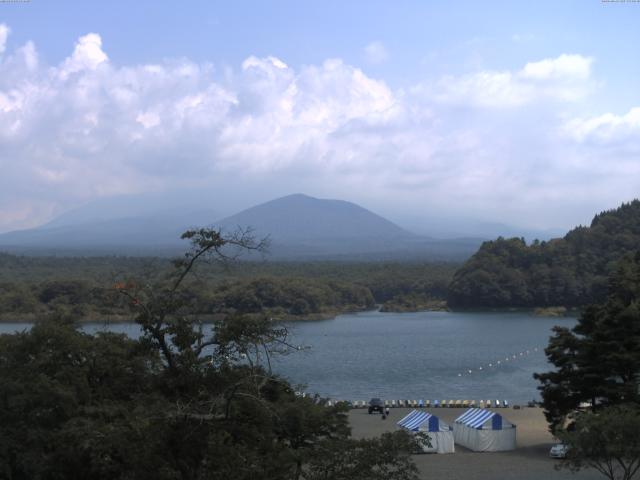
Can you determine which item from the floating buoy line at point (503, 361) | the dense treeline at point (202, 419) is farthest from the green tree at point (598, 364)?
the floating buoy line at point (503, 361)

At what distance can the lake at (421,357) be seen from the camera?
26.1 metres

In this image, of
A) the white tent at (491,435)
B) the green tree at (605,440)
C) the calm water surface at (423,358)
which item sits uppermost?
the green tree at (605,440)

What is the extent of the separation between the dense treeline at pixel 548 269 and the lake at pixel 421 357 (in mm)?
5894

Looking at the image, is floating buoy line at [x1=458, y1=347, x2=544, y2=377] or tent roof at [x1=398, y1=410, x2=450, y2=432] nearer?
tent roof at [x1=398, y1=410, x2=450, y2=432]

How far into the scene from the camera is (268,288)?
5053 cm

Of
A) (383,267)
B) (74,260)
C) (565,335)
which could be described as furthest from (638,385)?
(74,260)

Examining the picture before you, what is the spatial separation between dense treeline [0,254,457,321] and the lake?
7.33 feet

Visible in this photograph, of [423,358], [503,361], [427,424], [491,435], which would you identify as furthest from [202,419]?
[423,358]

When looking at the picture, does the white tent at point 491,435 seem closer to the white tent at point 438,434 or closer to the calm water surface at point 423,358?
the white tent at point 438,434

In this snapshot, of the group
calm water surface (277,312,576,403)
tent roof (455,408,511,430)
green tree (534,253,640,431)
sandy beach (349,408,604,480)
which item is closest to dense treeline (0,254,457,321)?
calm water surface (277,312,576,403)

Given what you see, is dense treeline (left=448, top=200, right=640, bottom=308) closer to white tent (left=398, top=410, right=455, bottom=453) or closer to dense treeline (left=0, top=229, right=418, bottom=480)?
white tent (left=398, top=410, right=455, bottom=453)

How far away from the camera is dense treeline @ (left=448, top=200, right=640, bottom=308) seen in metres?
57.2

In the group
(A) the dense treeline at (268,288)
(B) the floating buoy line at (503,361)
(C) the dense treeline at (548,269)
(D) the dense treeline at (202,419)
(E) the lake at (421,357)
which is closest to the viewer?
(D) the dense treeline at (202,419)

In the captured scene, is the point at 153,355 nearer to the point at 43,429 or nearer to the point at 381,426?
the point at 43,429
